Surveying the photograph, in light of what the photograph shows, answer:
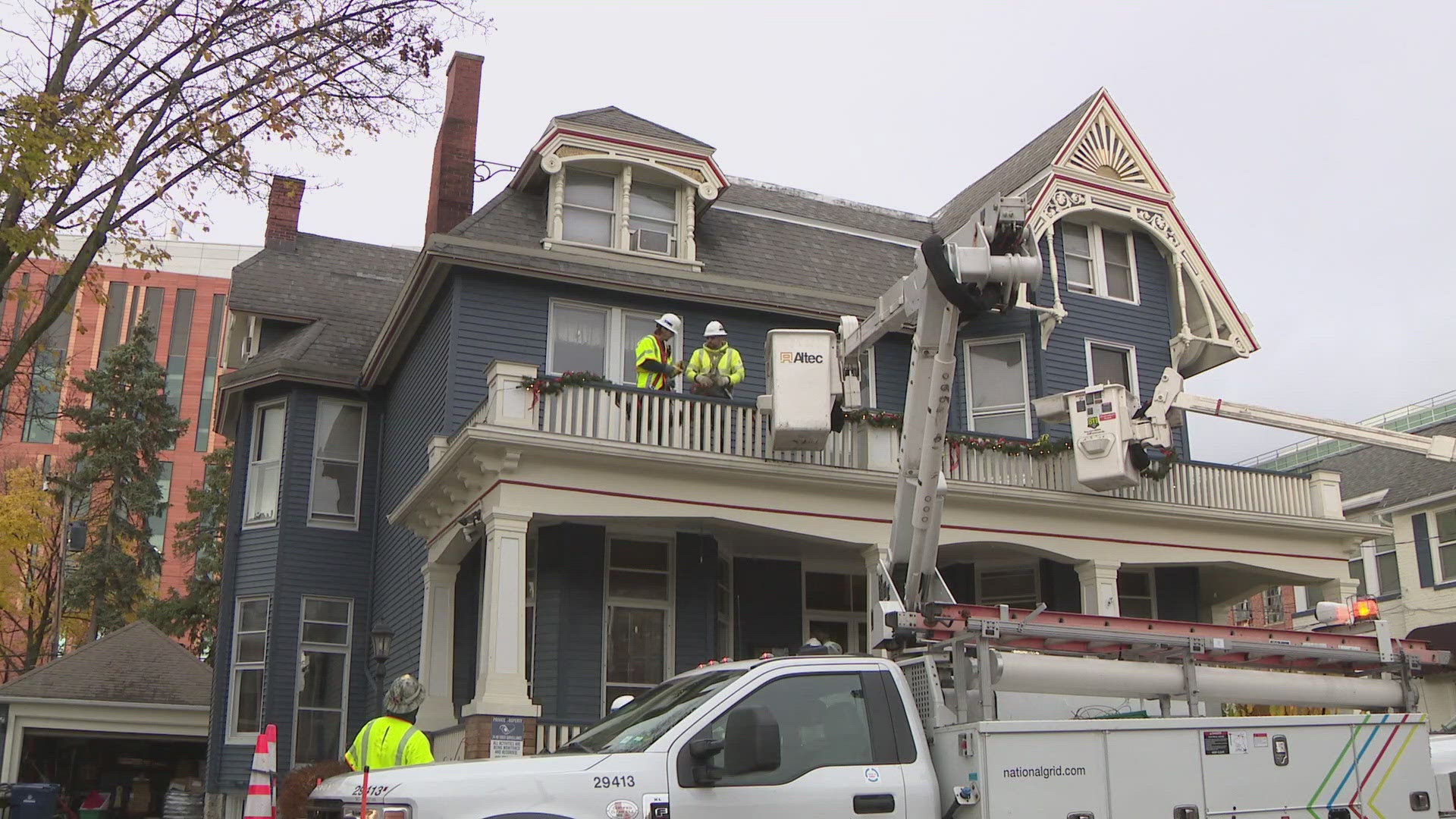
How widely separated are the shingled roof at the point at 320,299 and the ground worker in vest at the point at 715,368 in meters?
7.62

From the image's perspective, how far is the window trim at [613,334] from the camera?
17.3 m

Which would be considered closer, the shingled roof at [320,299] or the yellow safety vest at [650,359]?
the yellow safety vest at [650,359]

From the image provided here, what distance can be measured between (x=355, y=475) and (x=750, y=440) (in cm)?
846

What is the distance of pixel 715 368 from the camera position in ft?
50.5

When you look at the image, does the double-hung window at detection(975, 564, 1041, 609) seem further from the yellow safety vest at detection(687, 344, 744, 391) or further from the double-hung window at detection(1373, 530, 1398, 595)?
the double-hung window at detection(1373, 530, 1398, 595)

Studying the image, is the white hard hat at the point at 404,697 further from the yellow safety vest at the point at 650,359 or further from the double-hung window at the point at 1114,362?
the double-hung window at the point at 1114,362

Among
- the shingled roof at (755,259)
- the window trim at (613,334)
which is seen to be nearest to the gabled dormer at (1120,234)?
the shingled roof at (755,259)

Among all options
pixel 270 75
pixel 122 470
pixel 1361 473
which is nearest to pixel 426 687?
pixel 270 75

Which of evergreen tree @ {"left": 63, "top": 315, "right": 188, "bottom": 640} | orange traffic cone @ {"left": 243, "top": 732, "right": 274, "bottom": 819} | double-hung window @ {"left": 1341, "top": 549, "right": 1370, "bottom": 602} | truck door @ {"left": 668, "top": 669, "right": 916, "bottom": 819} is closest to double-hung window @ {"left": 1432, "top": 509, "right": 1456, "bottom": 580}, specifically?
double-hung window @ {"left": 1341, "top": 549, "right": 1370, "bottom": 602}

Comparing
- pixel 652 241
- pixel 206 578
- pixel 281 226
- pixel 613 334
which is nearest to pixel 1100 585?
pixel 613 334

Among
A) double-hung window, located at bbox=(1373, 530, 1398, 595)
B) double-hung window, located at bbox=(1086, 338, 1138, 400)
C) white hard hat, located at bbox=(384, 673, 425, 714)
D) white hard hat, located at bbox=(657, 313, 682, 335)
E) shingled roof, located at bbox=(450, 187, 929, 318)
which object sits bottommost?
white hard hat, located at bbox=(384, 673, 425, 714)

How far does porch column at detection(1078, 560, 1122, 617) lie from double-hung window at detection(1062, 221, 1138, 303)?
520cm

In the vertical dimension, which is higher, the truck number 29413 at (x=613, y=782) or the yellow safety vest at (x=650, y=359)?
the yellow safety vest at (x=650, y=359)

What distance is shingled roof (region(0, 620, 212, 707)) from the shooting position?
24.9 metres
